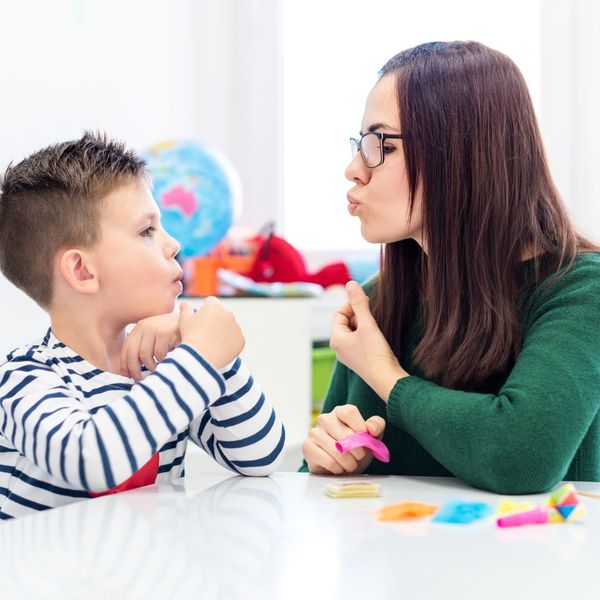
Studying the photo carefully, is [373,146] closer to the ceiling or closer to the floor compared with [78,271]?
closer to the ceiling

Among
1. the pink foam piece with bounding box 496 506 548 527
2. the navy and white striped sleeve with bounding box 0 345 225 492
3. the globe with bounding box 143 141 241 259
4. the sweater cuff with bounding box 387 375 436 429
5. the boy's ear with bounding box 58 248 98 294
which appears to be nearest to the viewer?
the pink foam piece with bounding box 496 506 548 527

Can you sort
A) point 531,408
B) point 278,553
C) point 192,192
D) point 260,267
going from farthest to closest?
point 260,267
point 192,192
point 531,408
point 278,553

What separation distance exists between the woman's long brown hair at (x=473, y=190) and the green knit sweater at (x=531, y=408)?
0.08m

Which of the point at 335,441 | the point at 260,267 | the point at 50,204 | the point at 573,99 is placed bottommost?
the point at 260,267

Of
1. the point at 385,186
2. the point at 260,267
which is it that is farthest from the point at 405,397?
the point at 260,267

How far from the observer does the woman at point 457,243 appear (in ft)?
3.45

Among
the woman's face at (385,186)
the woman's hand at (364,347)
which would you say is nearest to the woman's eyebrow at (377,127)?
the woman's face at (385,186)

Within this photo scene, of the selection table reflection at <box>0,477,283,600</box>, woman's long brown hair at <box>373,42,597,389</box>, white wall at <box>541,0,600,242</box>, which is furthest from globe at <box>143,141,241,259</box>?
table reflection at <box>0,477,283,600</box>

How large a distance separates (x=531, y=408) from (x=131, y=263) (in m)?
0.51

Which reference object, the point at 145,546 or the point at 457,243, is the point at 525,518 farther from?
the point at 457,243

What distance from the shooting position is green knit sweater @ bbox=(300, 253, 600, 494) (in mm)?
905

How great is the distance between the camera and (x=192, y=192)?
Answer: 8.66ft

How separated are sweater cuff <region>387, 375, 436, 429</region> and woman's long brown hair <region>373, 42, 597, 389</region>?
0.10m

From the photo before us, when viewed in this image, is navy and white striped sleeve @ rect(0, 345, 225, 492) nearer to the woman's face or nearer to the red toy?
the woman's face
